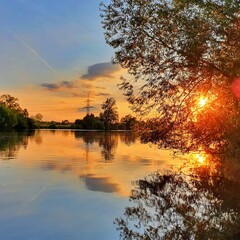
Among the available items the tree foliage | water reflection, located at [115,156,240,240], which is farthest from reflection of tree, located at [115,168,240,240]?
the tree foliage

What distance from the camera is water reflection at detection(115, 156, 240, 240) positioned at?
9.49m

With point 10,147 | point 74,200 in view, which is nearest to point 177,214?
point 74,200

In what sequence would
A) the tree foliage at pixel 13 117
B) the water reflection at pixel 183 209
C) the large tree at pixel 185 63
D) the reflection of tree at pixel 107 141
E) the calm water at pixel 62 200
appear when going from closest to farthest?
the calm water at pixel 62 200, the water reflection at pixel 183 209, the large tree at pixel 185 63, the reflection of tree at pixel 107 141, the tree foliage at pixel 13 117

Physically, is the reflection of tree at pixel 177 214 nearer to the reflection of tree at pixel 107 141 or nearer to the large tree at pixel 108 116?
the reflection of tree at pixel 107 141

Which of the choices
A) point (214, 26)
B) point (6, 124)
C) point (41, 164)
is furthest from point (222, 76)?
point (6, 124)

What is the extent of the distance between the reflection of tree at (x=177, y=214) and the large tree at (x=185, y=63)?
4.22 metres

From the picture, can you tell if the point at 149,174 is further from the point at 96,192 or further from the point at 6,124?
the point at 6,124

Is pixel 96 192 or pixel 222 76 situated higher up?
pixel 222 76

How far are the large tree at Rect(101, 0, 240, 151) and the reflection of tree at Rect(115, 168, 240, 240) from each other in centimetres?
422

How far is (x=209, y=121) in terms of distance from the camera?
19.6m

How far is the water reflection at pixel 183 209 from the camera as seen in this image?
9492 mm

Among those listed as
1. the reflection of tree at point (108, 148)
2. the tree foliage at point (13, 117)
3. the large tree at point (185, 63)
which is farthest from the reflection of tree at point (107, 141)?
the tree foliage at point (13, 117)

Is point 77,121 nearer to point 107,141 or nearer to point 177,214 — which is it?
point 107,141

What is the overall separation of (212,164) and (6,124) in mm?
98940
